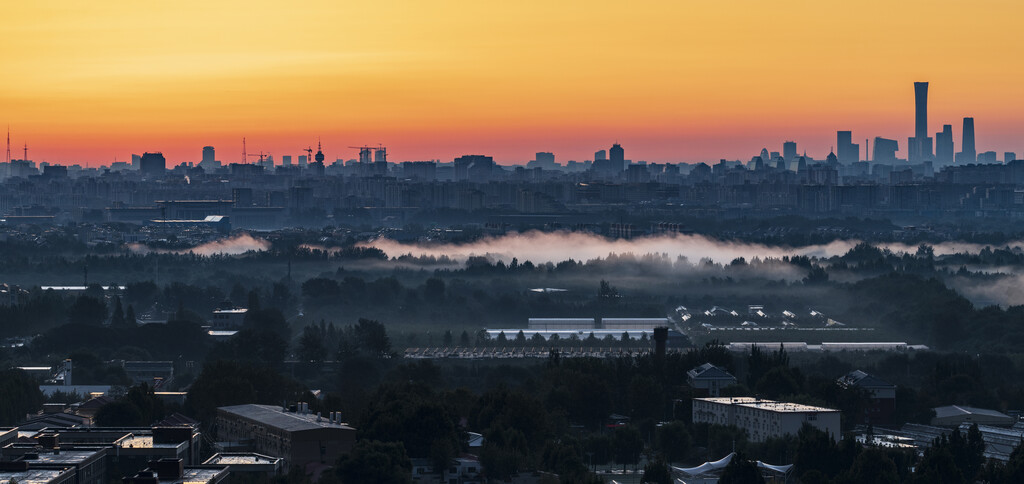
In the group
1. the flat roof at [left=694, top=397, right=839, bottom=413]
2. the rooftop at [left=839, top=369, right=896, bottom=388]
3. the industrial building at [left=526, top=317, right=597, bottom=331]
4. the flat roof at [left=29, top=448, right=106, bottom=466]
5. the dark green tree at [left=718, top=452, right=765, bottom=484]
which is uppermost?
the flat roof at [left=29, top=448, right=106, bottom=466]

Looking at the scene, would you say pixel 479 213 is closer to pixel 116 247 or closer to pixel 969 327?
pixel 116 247

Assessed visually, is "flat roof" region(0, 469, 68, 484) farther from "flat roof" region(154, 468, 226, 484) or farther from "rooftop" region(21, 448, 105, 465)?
"flat roof" region(154, 468, 226, 484)

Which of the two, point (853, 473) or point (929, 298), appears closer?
point (853, 473)

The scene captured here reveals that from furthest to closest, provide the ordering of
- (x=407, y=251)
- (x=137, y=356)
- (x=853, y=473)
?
(x=407, y=251) → (x=137, y=356) → (x=853, y=473)

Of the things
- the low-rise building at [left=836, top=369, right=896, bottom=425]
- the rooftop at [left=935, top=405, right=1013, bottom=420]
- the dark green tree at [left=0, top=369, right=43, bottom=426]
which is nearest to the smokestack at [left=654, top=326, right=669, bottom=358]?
the low-rise building at [left=836, top=369, right=896, bottom=425]

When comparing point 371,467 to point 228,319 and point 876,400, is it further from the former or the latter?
point 228,319

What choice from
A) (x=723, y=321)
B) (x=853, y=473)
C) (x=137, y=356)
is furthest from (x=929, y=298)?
(x=853, y=473)

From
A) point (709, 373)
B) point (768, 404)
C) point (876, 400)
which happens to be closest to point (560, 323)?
point (709, 373)
